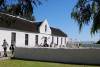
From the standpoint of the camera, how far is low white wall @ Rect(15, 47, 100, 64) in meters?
26.2

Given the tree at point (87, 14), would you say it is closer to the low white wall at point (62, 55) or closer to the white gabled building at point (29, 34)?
the low white wall at point (62, 55)

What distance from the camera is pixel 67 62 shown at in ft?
91.0

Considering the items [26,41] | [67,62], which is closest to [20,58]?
[67,62]

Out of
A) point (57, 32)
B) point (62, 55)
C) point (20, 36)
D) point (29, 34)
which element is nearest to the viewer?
point (62, 55)

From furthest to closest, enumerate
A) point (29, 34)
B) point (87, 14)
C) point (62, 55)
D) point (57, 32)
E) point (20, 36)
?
point (57, 32)
point (29, 34)
point (20, 36)
point (62, 55)
point (87, 14)

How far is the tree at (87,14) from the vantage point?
15133 mm

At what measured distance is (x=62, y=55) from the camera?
28203 mm

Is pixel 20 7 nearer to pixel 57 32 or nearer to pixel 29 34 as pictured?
pixel 29 34

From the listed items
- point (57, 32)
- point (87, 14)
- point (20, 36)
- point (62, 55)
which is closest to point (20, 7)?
point (87, 14)

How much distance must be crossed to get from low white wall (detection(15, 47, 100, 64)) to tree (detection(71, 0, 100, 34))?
32.6 feet

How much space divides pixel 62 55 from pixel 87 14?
13.2 metres

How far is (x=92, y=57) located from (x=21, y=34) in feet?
59.6

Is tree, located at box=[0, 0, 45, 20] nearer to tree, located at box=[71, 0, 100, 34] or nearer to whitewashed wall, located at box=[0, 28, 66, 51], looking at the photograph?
tree, located at box=[71, 0, 100, 34]

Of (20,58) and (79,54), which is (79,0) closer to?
(79,54)
